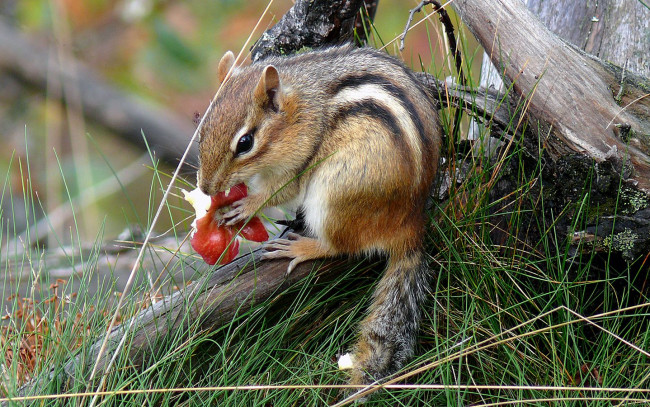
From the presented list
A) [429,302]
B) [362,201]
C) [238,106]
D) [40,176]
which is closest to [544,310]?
[429,302]

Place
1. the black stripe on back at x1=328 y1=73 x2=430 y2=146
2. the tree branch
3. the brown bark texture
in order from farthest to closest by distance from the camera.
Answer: the tree branch, the black stripe on back at x1=328 y1=73 x2=430 y2=146, the brown bark texture

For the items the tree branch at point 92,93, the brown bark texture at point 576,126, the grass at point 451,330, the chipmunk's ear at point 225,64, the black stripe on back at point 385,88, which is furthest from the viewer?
the tree branch at point 92,93

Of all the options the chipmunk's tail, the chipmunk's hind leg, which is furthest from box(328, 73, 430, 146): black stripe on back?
the chipmunk's hind leg

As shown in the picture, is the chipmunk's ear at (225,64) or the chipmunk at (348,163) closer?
the chipmunk at (348,163)

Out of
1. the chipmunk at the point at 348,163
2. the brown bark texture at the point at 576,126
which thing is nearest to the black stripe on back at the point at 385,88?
the chipmunk at the point at 348,163

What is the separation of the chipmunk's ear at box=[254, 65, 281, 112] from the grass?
0.62 m

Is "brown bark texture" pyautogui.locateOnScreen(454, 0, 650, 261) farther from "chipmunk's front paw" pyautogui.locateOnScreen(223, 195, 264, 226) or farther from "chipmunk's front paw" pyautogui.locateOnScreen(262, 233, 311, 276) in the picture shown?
"chipmunk's front paw" pyautogui.locateOnScreen(223, 195, 264, 226)

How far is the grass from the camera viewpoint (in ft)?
7.97

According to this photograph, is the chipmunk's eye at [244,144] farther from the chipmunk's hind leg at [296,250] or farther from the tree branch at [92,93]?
the tree branch at [92,93]

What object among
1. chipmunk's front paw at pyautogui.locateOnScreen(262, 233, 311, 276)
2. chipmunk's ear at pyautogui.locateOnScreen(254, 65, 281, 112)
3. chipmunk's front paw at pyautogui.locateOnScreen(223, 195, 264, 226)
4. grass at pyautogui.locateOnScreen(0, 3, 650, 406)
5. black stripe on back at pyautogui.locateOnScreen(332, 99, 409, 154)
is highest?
chipmunk's ear at pyautogui.locateOnScreen(254, 65, 281, 112)

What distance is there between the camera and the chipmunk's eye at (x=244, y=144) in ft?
8.60

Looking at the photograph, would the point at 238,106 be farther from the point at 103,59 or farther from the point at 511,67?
the point at 103,59

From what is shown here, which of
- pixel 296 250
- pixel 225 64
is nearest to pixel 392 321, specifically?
pixel 296 250

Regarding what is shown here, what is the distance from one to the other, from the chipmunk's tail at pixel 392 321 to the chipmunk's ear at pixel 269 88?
0.81 meters
